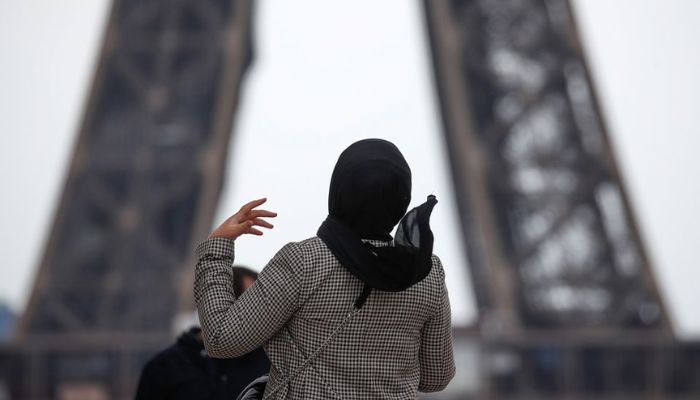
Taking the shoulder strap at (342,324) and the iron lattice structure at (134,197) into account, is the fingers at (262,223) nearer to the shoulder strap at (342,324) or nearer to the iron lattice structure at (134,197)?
the shoulder strap at (342,324)

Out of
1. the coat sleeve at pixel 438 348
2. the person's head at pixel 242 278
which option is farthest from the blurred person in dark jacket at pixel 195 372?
the coat sleeve at pixel 438 348

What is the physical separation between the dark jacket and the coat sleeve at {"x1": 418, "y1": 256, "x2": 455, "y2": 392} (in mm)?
1188

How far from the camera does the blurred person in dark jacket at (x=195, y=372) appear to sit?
4.04 m

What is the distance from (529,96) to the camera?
22109mm

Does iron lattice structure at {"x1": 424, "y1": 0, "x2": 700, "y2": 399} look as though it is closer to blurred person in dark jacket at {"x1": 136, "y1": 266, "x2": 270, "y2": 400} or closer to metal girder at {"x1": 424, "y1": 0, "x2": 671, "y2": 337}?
metal girder at {"x1": 424, "y1": 0, "x2": 671, "y2": 337}

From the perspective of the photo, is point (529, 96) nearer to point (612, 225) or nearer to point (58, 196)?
point (612, 225)

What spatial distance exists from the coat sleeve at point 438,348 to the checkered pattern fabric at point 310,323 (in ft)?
0.39

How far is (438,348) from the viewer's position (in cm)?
283

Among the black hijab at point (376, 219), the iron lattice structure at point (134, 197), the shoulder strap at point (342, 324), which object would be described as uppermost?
the iron lattice structure at point (134, 197)

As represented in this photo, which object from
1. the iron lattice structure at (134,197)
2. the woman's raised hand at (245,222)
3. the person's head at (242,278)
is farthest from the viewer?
the iron lattice structure at (134,197)

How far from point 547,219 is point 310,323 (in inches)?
766

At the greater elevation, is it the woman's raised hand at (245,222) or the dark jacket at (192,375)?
the woman's raised hand at (245,222)

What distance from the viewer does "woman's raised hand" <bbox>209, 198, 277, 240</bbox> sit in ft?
8.80

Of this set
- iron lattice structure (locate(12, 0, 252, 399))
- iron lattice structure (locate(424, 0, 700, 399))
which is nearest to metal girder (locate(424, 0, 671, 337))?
iron lattice structure (locate(424, 0, 700, 399))
